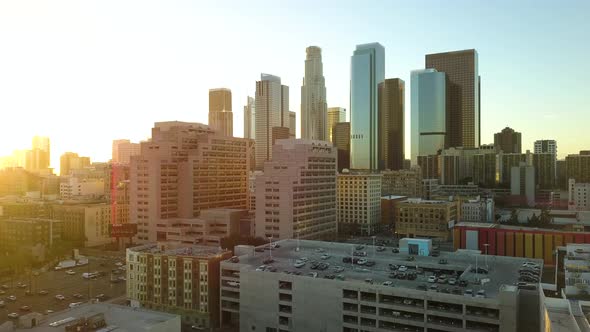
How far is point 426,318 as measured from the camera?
4219 centimetres

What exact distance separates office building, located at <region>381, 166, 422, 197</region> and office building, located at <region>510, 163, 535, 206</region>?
36.3 meters

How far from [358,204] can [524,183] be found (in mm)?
92415

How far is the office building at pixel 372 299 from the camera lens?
4019 cm

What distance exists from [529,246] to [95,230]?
91.6 meters

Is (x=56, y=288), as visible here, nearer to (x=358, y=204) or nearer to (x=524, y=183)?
(x=358, y=204)

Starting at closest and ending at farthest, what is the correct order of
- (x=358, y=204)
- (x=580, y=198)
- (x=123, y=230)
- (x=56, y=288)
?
(x=56, y=288)
(x=123, y=230)
(x=358, y=204)
(x=580, y=198)

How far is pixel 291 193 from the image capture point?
8869 cm

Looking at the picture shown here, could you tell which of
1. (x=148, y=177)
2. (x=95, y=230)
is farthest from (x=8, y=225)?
(x=148, y=177)

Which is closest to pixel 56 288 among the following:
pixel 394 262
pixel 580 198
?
pixel 394 262

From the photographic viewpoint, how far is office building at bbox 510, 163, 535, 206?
18350cm

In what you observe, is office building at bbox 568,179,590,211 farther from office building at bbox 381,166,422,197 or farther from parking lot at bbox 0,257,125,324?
parking lot at bbox 0,257,125,324

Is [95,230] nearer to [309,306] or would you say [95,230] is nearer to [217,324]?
[217,324]

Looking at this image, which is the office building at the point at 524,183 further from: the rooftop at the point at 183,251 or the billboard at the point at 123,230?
the rooftop at the point at 183,251

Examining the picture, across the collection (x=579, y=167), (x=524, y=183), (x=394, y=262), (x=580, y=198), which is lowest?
(x=394, y=262)
